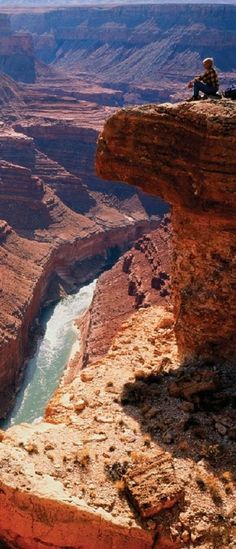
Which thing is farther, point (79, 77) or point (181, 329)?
point (79, 77)

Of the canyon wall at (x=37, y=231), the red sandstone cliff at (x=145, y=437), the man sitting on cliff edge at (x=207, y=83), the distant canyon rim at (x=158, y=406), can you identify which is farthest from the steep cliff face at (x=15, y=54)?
the red sandstone cliff at (x=145, y=437)

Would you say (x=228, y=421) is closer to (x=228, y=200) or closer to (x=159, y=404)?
(x=159, y=404)

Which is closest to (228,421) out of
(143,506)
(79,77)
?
(143,506)

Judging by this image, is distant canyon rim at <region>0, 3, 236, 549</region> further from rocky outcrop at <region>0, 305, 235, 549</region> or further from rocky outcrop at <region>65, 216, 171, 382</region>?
rocky outcrop at <region>65, 216, 171, 382</region>

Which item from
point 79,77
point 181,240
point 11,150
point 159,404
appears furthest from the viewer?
point 79,77

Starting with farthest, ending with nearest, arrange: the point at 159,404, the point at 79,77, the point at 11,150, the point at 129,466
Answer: the point at 79,77, the point at 11,150, the point at 159,404, the point at 129,466

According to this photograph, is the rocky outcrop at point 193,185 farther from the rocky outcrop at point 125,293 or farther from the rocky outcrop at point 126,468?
the rocky outcrop at point 125,293
